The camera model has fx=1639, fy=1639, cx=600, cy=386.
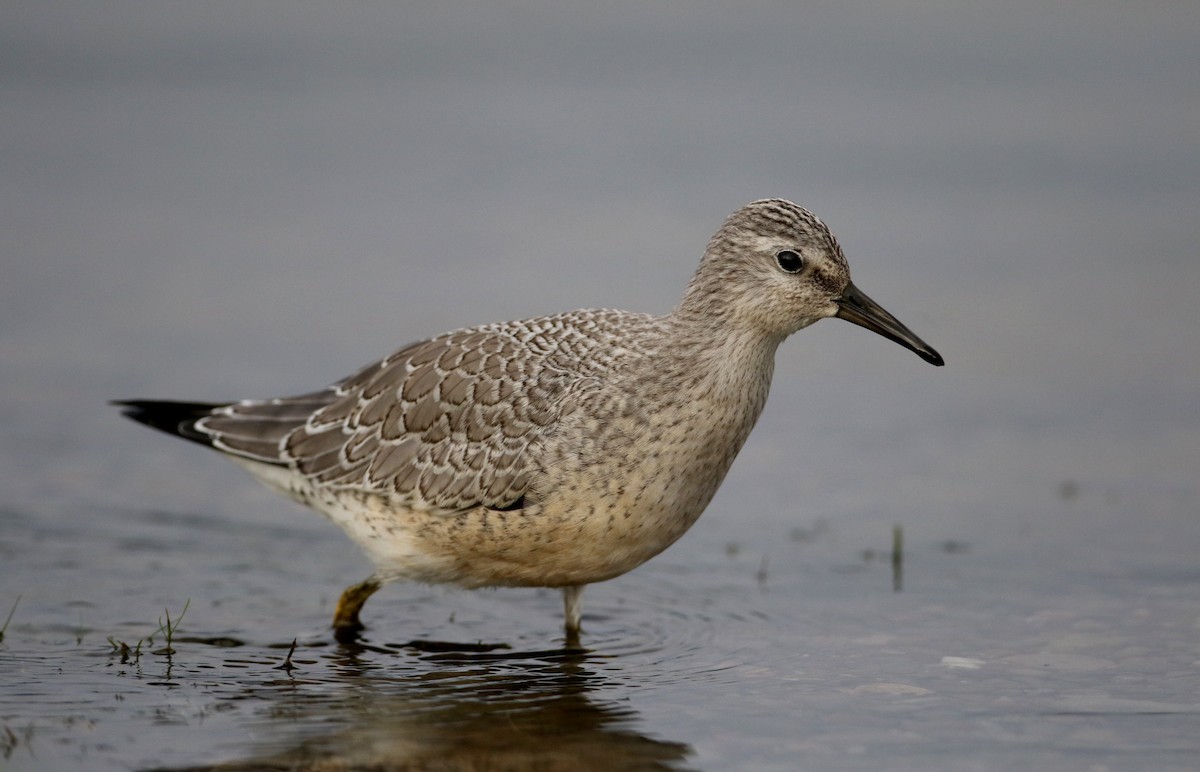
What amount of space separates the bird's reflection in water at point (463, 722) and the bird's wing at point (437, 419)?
881 millimetres

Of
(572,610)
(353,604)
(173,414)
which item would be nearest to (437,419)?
(353,604)

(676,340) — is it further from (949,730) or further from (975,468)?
(975,468)

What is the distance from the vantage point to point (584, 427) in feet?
25.2

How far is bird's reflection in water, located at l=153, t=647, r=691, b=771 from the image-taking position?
A: 6375 mm

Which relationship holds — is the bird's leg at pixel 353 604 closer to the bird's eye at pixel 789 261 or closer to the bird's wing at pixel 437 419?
the bird's wing at pixel 437 419

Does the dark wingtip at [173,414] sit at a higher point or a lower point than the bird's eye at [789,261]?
lower

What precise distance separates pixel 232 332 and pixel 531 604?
5.12m

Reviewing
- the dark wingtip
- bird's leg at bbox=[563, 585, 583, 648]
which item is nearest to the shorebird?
bird's leg at bbox=[563, 585, 583, 648]

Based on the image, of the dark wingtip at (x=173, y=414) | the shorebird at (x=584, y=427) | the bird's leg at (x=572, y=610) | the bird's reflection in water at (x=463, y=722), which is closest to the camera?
the bird's reflection in water at (x=463, y=722)

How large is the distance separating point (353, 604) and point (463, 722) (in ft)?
5.72

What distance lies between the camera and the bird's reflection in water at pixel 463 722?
251 inches

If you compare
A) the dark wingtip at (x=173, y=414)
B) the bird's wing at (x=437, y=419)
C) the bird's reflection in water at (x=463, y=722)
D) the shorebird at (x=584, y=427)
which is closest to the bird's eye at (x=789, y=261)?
the shorebird at (x=584, y=427)

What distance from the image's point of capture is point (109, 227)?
15.2 meters

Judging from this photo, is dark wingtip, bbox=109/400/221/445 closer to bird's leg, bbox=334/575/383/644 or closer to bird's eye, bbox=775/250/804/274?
bird's leg, bbox=334/575/383/644
